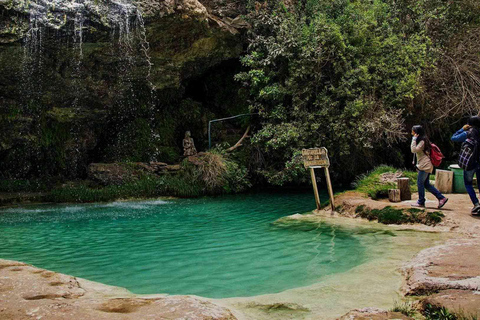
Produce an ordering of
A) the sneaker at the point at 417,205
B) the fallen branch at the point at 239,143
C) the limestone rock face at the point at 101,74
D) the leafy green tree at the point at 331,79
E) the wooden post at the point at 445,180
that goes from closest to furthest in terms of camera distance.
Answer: the sneaker at the point at 417,205 → the wooden post at the point at 445,180 → the limestone rock face at the point at 101,74 → the leafy green tree at the point at 331,79 → the fallen branch at the point at 239,143

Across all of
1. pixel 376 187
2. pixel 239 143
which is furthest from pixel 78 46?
pixel 376 187

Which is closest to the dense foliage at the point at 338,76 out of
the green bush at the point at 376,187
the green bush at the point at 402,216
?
the green bush at the point at 376,187

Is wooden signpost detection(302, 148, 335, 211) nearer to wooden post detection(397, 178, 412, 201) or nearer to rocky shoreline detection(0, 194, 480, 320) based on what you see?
wooden post detection(397, 178, 412, 201)

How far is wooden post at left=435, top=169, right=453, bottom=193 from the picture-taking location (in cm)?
1047

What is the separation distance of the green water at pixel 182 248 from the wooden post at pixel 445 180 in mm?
3551

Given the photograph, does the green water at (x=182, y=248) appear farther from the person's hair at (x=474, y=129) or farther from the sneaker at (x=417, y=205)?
the person's hair at (x=474, y=129)

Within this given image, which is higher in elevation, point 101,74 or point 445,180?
point 101,74

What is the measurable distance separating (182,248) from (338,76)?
9.74 m

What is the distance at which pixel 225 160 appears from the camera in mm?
14773

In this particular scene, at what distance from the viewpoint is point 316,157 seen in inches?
389

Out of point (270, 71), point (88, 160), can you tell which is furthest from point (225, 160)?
point (88, 160)

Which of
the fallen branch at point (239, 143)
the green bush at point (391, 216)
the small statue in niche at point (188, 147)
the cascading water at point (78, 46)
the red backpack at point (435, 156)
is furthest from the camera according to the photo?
the fallen branch at point (239, 143)

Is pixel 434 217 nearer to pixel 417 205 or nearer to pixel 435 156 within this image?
pixel 417 205

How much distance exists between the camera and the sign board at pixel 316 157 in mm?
9773
